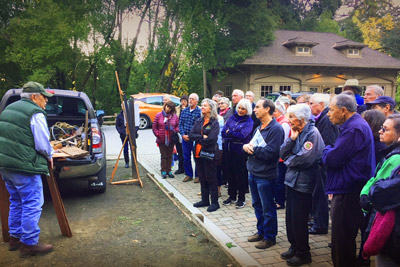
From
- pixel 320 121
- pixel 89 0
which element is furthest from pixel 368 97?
pixel 89 0

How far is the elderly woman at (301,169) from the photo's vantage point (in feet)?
12.3

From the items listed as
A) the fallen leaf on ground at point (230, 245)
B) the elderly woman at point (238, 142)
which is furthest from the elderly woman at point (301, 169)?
the elderly woman at point (238, 142)

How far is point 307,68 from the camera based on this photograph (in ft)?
86.8

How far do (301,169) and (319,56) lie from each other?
2570cm

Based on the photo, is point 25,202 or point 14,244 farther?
point 14,244

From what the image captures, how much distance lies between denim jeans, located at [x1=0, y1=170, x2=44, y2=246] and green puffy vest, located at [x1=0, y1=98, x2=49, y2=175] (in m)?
0.14

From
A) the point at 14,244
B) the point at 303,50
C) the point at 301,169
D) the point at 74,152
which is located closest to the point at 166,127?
the point at 74,152

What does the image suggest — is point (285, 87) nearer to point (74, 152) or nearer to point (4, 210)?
point (74, 152)

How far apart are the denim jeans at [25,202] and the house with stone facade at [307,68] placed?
70.5 ft

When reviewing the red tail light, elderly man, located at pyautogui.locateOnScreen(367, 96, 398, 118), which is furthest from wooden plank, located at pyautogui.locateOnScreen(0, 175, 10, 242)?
elderly man, located at pyautogui.locateOnScreen(367, 96, 398, 118)

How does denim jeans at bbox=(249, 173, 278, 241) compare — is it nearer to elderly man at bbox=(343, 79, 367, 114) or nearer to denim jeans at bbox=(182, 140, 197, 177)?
elderly man at bbox=(343, 79, 367, 114)

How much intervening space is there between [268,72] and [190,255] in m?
23.1

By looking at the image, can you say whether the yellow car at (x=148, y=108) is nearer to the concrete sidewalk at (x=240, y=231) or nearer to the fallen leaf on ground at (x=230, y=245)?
the concrete sidewalk at (x=240, y=231)

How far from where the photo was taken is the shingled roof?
25333 mm
